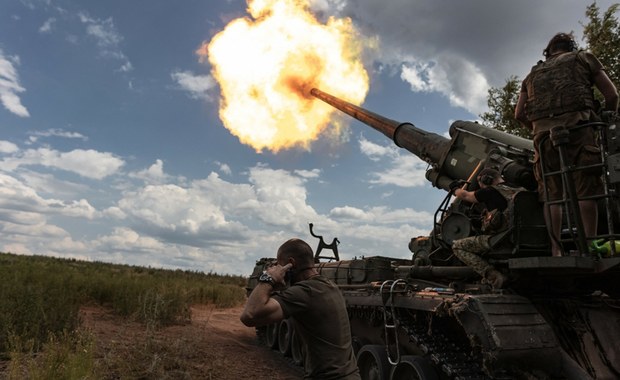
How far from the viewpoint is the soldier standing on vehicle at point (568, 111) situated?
4.54 meters

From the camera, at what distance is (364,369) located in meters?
6.77

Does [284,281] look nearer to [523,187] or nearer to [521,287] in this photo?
→ [521,287]

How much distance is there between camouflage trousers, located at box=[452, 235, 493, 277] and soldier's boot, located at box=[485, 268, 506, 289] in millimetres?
52

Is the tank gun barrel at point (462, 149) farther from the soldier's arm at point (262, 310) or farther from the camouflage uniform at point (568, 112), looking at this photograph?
the soldier's arm at point (262, 310)

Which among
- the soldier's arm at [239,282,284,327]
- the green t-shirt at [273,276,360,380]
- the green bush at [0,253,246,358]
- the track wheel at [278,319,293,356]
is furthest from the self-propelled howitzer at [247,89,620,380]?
the green bush at [0,253,246,358]

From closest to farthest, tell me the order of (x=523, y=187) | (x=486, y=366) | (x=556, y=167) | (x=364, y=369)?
1. (x=486, y=366)
2. (x=556, y=167)
3. (x=523, y=187)
4. (x=364, y=369)

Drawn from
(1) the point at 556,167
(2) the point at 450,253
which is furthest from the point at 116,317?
(1) the point at 556,167

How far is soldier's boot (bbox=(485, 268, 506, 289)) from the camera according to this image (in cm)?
515

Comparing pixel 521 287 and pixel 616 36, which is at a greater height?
pixel 616 36

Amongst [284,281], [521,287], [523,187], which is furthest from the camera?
[523,187]

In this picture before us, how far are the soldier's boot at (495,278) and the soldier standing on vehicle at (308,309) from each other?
268 cm

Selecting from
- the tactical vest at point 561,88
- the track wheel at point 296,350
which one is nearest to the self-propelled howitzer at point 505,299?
the tactical vest at point 561,88

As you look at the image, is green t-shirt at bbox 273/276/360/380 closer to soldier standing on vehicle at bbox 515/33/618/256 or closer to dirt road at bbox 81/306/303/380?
soldier standing on vehicle at bbox 515/33/618/256

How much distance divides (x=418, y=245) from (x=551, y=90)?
10.5ft
